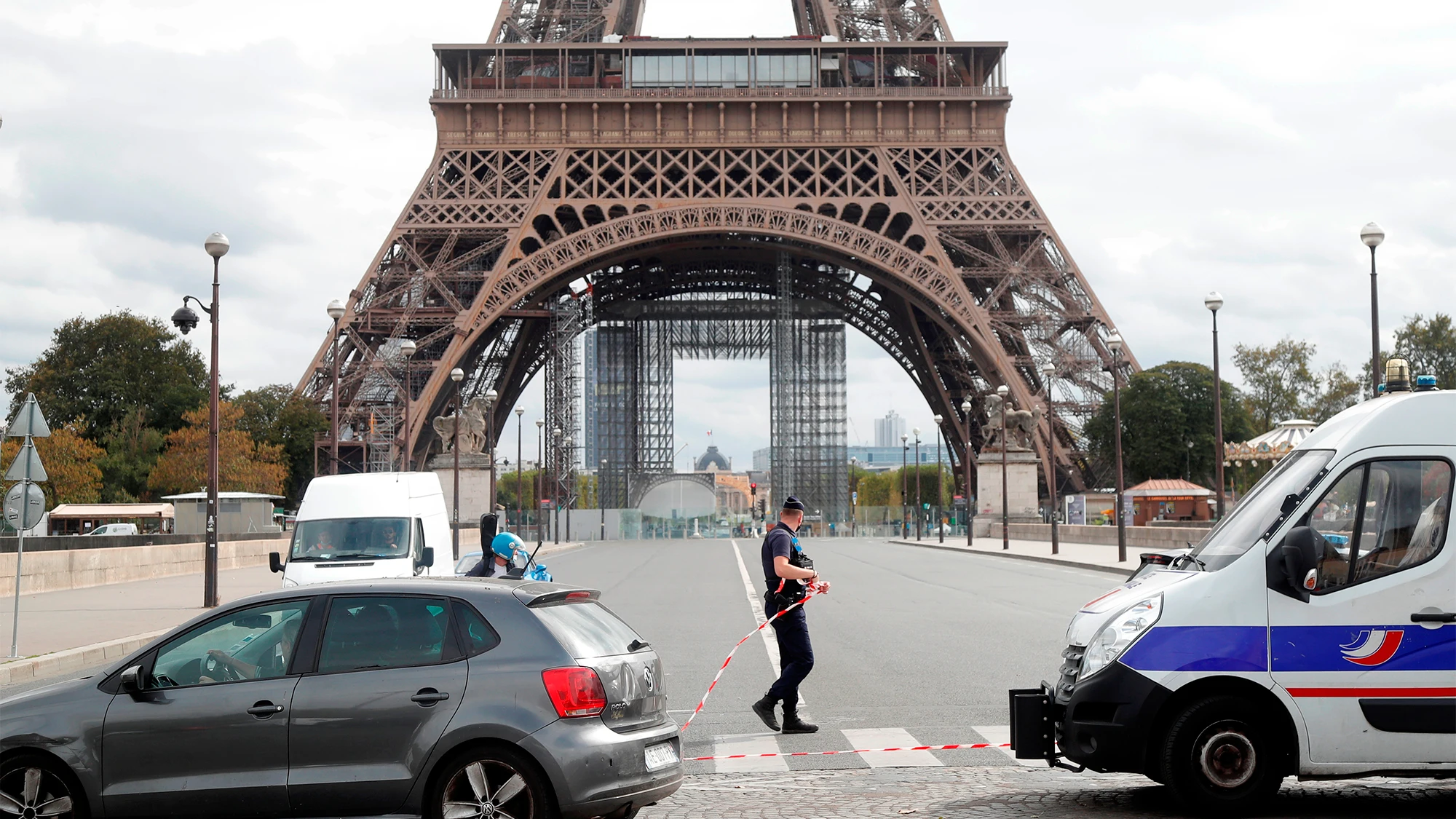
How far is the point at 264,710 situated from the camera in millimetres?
6219

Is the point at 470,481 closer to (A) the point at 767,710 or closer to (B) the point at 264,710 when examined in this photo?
(A) the point at 767,710

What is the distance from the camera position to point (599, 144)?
52.8 metres

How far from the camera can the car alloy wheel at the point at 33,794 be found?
6254mm

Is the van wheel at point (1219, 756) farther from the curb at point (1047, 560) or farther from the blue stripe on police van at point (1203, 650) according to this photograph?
the curb at point (1047, 560)

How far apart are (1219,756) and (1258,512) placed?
130 cm

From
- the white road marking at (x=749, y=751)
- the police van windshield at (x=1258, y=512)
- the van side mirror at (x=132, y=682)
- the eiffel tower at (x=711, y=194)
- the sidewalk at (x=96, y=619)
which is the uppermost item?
the eiffel tower at (x=711, y=194)

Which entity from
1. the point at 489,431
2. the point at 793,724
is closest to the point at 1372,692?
the point at 793,724

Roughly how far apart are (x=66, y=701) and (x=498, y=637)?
1975 mm

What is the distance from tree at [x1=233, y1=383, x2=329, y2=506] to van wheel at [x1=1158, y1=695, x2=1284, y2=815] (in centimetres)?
5310

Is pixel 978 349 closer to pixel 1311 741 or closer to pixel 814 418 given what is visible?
pixel 814 418

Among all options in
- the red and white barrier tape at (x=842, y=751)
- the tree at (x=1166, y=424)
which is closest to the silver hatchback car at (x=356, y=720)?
the red and white barrier tape at (x=842, y=751)

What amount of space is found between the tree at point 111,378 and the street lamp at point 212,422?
1732 inches

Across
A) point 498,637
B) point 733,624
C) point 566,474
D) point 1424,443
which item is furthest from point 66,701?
point 566,474

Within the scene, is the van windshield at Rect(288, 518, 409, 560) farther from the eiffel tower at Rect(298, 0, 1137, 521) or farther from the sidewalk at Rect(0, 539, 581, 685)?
the eiffel tower at Rect(298, 0, 1137, 521)
